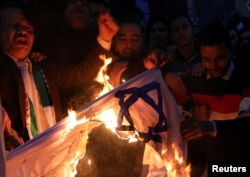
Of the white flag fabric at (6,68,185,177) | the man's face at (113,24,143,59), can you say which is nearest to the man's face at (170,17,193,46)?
the man's face at (113,24,143,59)

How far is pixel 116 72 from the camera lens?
384cm

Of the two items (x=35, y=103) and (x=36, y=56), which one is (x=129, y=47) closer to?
(x=36, y=56)

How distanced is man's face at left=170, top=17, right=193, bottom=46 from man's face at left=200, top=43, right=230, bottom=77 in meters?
0.38

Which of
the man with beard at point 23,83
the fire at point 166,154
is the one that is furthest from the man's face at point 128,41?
the fire at point 166,154

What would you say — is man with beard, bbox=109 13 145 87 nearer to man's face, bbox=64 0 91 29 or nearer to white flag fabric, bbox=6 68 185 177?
man's face, bbox=64 0 91 29

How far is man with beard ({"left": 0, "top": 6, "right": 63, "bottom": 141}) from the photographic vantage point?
3.65 m

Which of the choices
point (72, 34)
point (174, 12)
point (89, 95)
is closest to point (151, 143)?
point (89, 95)

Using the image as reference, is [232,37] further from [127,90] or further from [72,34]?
[127,90]

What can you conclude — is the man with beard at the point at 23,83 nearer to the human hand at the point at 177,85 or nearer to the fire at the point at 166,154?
the fire at the point at 166,154

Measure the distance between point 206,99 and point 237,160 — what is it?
1.71 ft

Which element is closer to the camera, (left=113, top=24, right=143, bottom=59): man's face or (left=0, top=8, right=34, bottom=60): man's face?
(left=0, top=8, right=34, bottom=60): man's face

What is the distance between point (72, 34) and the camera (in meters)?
4.15

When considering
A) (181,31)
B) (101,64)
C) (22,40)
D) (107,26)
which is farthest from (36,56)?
(181,31)

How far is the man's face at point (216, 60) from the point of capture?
161 inches
